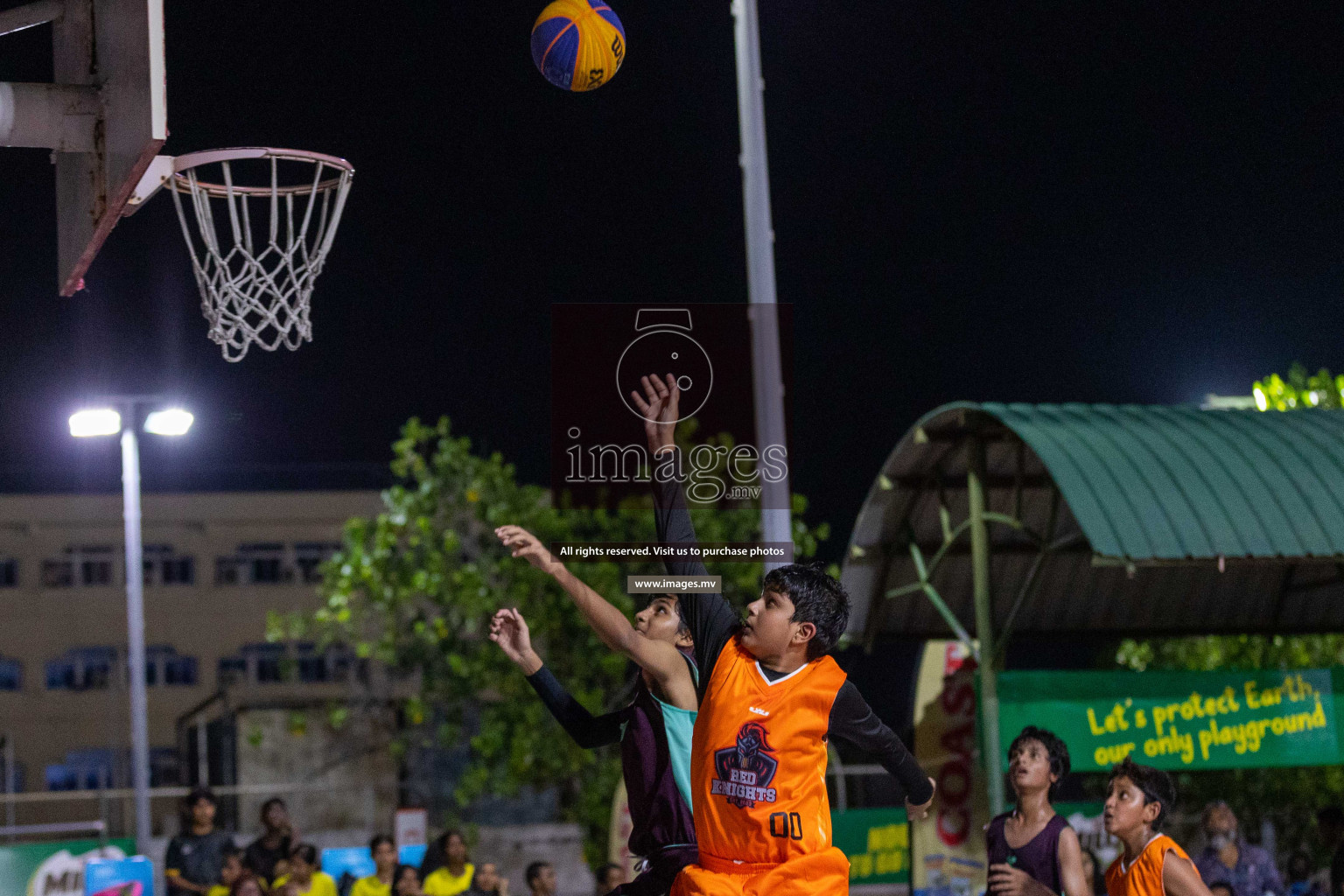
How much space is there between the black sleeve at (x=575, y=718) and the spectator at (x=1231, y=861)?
25.3 ft

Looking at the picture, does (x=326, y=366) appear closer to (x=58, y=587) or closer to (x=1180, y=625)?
(x=58, y=587)

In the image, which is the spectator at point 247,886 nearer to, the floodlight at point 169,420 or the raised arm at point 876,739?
the raised arm at point 876,739

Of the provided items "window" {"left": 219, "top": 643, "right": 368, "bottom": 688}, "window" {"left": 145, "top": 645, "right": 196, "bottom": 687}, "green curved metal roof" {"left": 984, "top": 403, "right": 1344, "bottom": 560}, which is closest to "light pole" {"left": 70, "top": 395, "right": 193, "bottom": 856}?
"green curved metal roof" {"left": 984, "top": 403, "right": 1344, "bottom": 560}

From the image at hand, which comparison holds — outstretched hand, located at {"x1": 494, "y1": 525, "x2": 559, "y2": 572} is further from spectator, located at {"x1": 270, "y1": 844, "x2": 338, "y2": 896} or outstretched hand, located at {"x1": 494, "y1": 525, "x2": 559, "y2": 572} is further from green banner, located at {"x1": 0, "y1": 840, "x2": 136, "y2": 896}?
green banner, located at {"x1": 0, "y1": 840, "x2": 136, "y2": 896}

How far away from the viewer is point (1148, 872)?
6.23 meters

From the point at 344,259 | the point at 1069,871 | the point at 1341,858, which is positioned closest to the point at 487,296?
the point at 344,259

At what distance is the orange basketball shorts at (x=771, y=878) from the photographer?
512cm

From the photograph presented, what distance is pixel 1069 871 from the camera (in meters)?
6.77

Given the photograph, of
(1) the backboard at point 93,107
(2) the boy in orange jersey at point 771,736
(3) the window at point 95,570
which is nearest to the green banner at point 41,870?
(1) the backboard at point 93,107

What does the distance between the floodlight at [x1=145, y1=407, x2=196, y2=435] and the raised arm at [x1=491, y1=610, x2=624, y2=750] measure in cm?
1182

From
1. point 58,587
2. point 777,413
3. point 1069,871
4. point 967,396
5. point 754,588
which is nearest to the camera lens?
Answer: point 1069,871

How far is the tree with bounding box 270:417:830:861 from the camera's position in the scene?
2200 cm

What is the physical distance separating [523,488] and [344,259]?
1099 centimetres

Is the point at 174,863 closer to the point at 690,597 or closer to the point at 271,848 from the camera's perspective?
the point at 271,848
